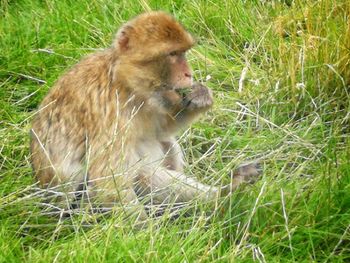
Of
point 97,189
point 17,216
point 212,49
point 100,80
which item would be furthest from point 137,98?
point 212,49

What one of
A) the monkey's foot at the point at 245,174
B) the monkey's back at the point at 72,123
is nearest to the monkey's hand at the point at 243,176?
the monkey's foot at the point at 245,174

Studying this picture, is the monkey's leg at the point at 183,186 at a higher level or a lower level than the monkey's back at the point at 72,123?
lower

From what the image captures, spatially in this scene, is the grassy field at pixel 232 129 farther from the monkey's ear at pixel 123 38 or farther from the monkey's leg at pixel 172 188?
the monkey's ear at pixel 123 38

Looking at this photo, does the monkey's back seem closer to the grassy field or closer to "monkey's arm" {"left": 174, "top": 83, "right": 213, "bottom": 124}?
the grassy field

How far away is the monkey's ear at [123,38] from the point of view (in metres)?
5.48

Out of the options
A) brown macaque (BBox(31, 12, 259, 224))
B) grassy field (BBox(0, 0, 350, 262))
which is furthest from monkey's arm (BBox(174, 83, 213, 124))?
grassy field (BBox(0, 0, 350, 262))

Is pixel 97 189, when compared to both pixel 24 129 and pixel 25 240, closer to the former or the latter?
pixel 25 240

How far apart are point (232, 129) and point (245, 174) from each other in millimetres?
959

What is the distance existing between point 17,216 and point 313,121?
5.87ft

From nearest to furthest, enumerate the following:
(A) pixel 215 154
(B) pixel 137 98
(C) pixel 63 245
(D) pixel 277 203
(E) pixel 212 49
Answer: (C) pixel 63 245 < (D) pixel 277 203 < (B) pixel 137 98 < (A) pixel 215 154 < (E) pixel 212 49

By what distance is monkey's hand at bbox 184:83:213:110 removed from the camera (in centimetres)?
545

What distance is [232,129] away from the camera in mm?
6105

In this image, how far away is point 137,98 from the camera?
5480mm

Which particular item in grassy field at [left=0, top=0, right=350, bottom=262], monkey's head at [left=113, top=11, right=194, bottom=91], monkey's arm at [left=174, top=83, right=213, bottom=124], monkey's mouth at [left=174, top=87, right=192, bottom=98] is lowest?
grassy field at [left=0, top=0, right=350, bottom=262]
